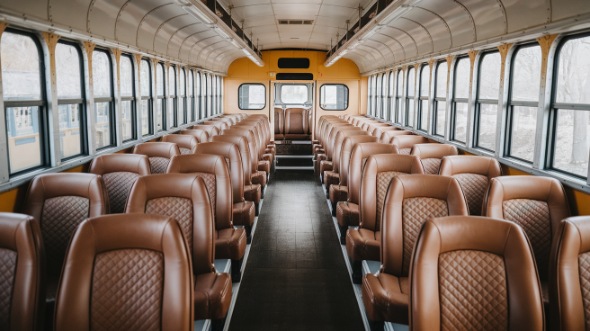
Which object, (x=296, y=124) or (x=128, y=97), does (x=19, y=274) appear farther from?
(x=296, y=124)

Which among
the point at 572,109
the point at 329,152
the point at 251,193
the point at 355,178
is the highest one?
the point at 572,109

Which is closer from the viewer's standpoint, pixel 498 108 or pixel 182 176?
pixel 182 176

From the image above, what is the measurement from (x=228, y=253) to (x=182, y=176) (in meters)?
1.12

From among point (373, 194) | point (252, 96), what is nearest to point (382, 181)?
point (373, 194)

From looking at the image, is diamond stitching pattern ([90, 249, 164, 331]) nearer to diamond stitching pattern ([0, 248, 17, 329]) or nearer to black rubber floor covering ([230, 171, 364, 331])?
diamond stitching pattern ([0, 248, 17, 329])

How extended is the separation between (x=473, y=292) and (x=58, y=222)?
9.47 feet

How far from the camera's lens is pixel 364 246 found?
418 cm

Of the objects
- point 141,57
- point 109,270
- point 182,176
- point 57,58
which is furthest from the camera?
point 141,57

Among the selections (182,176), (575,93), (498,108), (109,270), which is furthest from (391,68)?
(109,270)

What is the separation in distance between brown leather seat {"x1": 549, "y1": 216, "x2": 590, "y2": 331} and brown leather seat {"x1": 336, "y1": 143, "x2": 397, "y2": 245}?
311cm

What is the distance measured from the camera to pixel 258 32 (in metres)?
12.6

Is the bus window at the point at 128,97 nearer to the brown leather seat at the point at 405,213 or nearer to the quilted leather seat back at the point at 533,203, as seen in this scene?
the brown leather seat at the point at 405,213

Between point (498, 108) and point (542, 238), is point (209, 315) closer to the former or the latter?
point (542, 238)

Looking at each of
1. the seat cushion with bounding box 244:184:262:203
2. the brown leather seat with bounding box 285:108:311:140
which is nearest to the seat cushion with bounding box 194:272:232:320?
the seat cushion with bounding box 244:184:262:203
